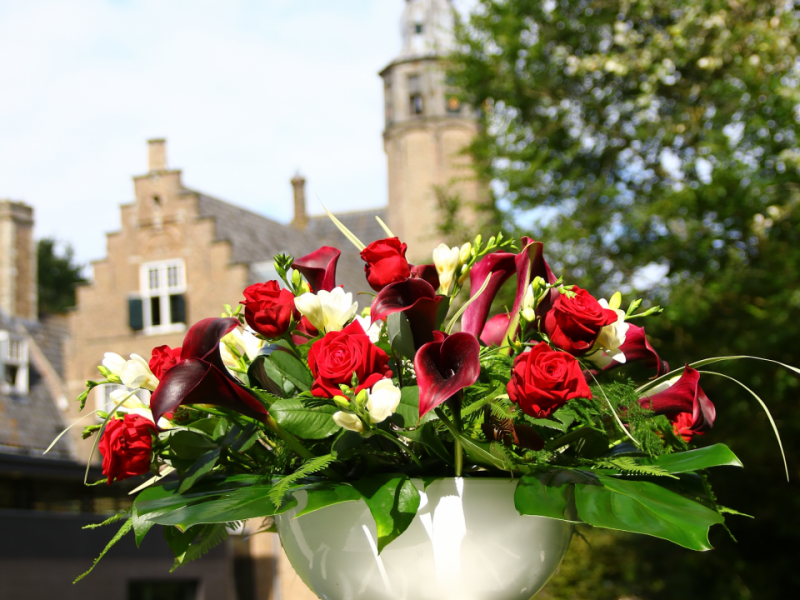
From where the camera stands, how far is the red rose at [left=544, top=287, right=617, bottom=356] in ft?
3.26

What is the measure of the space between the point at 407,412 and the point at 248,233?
53.3 feet

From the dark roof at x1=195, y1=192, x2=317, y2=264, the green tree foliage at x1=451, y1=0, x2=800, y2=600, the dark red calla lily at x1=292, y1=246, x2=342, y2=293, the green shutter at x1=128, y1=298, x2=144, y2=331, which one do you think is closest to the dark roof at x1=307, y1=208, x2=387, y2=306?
the dark roof at x1=195, y1=192, x2=317, y2=264

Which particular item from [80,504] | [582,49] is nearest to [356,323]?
[582,49]

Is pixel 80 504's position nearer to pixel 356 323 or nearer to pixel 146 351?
pixel 146 351

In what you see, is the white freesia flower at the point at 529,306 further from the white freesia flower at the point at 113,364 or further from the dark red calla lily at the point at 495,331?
the white freesia flower at the point at 113,364

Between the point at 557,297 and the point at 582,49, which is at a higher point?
the point at 582,49

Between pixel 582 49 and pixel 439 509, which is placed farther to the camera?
pixel 582 49

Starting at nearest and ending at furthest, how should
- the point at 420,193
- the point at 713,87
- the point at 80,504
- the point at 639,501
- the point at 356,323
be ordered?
the point at 639,501 → the point at 356,323 → the point at 713,87 → the point at 80,504 → the point at 420,193

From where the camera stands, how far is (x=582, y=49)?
9.29 metres

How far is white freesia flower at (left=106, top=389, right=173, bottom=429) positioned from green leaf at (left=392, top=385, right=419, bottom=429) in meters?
0.32

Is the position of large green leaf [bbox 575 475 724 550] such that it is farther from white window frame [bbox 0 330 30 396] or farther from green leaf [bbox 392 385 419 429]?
white window frame [bbox 0 330 30 396]

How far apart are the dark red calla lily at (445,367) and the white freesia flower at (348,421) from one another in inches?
2.7

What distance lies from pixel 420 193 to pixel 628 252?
10.0 metres

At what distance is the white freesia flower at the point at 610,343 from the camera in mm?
1026
